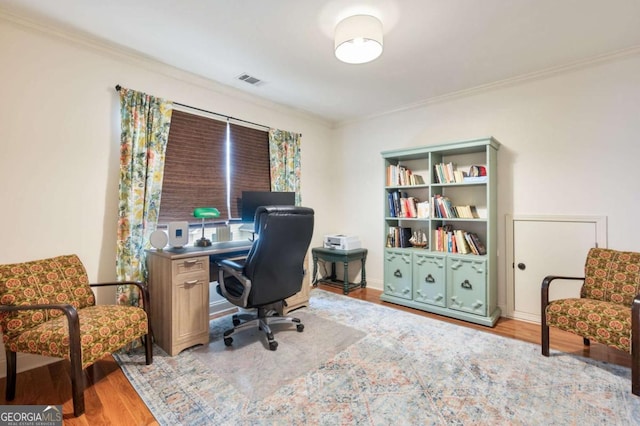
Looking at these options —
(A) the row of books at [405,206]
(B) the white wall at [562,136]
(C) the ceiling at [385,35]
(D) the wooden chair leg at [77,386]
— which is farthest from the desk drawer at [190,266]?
(B) the white wall at [562,136]

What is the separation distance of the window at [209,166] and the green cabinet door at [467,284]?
7.80 ft

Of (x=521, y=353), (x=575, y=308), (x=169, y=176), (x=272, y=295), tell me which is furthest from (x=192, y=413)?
(x=575, y=308)

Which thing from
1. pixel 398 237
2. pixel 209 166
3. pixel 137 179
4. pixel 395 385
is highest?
pixel 209 166

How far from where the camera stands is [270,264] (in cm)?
227

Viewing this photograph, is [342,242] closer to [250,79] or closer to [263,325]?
[263,325]

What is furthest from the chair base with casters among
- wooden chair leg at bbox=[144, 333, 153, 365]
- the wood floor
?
the wood floor

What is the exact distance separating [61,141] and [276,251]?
6.00 feet

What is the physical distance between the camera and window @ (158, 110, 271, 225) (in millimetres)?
2836

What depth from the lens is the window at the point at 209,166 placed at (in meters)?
2.84

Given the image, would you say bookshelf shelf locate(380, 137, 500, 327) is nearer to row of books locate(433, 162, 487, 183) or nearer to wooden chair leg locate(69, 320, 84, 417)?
row of books locate(433, 162, 487, 183)

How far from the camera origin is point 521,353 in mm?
2246

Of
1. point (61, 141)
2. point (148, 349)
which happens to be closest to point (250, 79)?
point (61, 141)

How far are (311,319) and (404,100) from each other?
9.15ft

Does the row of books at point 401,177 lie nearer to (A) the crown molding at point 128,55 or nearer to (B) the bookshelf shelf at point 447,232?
(B) the bookshelf shelf at point 447,232
